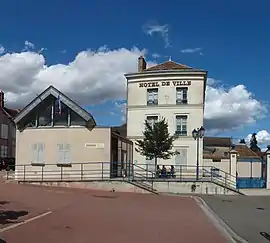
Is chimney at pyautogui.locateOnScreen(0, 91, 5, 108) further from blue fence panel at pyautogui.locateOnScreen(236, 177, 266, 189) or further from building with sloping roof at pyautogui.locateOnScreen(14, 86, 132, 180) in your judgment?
blue fence panel at pyautogui.locateOnScreen(236, 177, 266, 189)

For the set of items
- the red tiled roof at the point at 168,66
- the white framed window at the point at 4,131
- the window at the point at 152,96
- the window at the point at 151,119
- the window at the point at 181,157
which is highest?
the red tiled roof at the point at 168,66

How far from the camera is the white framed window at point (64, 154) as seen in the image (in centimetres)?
3103

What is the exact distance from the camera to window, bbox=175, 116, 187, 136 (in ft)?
136

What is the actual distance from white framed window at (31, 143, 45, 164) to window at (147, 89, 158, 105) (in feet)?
46.7

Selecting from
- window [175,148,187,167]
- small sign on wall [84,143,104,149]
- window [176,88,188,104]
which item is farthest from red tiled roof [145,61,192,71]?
small sign on wall [84,143,104,149]

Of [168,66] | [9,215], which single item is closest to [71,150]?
[168,66]

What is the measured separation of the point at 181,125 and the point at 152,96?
4.04m

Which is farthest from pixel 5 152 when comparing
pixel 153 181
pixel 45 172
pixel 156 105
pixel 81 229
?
pixel 81 229

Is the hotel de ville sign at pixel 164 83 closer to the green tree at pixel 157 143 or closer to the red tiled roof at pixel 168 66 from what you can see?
the red tiled roof at pixel 168 66

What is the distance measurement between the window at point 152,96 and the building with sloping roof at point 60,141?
11.1 m

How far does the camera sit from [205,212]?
18172 millimetres

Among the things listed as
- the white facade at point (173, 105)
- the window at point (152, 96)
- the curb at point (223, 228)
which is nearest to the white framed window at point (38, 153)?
the white facade at point (173, 105)

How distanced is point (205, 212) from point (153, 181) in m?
11.1

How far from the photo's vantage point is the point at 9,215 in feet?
44.4
